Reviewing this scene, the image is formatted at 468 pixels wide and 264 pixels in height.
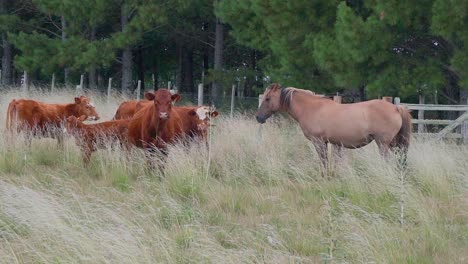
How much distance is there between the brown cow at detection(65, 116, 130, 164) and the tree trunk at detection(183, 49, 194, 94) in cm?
1878

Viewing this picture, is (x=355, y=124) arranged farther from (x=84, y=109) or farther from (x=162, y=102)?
(x=84, y=109)

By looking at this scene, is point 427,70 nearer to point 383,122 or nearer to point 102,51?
point 383,122

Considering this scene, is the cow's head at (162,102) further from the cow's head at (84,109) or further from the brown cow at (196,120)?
the cow's head at (84,109)

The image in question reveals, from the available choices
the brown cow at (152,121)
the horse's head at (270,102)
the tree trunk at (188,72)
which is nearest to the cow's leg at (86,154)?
the brown cow at (152,121)

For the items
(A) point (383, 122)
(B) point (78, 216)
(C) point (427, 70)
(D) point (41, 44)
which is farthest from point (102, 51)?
(B) point (78, 216)

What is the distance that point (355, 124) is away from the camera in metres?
8.68

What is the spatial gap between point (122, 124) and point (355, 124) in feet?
12.3

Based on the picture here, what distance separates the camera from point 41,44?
23453 millimetres

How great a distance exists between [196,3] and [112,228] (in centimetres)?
1819

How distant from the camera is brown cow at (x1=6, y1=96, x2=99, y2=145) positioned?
1003 centimetres

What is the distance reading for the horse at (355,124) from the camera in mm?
8539

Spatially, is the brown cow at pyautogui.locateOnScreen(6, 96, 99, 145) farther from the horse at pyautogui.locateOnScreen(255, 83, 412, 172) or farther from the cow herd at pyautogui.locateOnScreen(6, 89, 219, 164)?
the horse at pyautogui.locateOnScreen(255, 83, 412, 172)

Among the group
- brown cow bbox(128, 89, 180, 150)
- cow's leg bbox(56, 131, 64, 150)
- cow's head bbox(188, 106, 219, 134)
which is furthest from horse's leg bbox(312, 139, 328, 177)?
cow's leg bbox(56, 131, 64, 150)

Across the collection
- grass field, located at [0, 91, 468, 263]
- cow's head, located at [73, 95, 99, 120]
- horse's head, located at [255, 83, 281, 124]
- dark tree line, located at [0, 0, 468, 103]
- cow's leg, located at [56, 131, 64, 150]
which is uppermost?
dark tree line, located at [0, 0, 468, 103]
